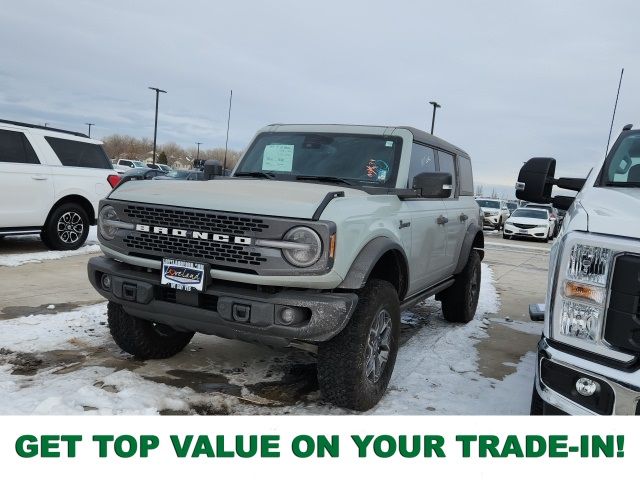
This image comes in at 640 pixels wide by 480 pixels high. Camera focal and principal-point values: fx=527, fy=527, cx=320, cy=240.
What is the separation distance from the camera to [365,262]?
2.97 meters

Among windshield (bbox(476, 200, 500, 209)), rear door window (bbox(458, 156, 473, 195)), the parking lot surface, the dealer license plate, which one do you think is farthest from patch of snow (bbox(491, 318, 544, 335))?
windshield (bbox(476, 200, 500, 209))

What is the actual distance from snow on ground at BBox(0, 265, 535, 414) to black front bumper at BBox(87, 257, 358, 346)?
538 mm

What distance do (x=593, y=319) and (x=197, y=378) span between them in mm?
2512

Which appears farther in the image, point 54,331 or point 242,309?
point 54,331

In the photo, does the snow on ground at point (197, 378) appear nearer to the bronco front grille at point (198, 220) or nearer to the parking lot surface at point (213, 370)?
the parking lot surface at point (213, 370)

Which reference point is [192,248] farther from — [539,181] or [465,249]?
[465,249]

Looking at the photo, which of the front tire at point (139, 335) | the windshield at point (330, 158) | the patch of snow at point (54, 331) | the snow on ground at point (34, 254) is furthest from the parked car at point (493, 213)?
the front tire at point (139, 335)

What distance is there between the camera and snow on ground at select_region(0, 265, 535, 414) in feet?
10.3

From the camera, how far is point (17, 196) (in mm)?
7562

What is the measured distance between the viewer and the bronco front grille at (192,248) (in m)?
2.86

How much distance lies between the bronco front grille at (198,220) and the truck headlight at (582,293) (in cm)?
146

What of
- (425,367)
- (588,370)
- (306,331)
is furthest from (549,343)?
(425,367)

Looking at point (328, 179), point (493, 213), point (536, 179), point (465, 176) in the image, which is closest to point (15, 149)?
point (328, 179)

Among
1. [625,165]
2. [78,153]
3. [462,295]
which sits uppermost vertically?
[625,165]
